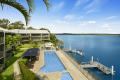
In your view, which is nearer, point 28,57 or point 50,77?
point 50,77

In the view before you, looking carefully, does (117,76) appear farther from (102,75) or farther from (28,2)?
(28,2)

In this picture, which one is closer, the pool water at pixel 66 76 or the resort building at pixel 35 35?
the pool water at pixel 66 76

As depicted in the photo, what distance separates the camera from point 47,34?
97.0m

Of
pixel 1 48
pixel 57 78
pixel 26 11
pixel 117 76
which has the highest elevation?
pixel 26 11

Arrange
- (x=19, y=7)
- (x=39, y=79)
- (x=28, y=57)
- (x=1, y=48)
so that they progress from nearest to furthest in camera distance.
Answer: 1. (x=19, y=7)
2. (x=39, y=79)
3. (x=1, y=48)
4. (x=28, y=57)

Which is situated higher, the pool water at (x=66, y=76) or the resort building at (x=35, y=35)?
the resort building at (x=35, y=35)

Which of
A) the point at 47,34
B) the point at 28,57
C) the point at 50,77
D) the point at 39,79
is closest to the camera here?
the point at 39,79

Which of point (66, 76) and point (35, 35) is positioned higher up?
point (35, 35)

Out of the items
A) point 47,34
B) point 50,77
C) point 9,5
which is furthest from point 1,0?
point 47,34

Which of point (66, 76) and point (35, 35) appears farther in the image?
point (35, 35)

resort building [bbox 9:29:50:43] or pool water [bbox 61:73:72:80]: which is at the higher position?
resort building [bbox 9:29:50:43]

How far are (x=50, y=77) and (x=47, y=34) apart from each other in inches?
2818

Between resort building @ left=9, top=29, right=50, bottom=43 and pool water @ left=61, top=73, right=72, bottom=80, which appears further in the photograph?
resort building @ left=9, top=29, right=50, bottom=43

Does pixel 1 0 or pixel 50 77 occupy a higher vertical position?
pixel 1 0
